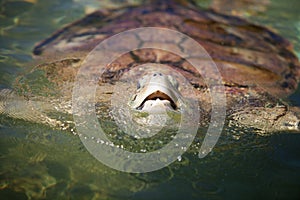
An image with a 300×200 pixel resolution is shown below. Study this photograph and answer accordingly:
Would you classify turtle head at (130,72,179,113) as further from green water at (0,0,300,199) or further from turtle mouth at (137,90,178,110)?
green water at (0,0,300,199)

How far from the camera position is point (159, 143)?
2.34 metres

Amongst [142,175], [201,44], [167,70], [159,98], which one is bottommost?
[142,175]

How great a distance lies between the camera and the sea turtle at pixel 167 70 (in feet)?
8.57

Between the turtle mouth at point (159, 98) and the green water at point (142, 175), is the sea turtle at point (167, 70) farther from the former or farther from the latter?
the green water at point (142, 175)

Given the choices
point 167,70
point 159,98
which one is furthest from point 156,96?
point 167,70

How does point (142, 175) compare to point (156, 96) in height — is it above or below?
below

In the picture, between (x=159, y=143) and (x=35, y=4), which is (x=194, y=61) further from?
(x=35, y=4)

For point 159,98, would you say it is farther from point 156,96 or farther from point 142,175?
point 142,175

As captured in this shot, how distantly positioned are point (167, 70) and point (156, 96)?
548 millimetres

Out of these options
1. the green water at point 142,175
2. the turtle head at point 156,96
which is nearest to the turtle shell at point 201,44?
the turtle head at point 156,96

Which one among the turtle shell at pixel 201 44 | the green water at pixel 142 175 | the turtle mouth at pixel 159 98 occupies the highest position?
the turtle shell at pixel 201 44

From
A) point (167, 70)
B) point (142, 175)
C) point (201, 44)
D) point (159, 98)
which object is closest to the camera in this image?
point (142, 175)

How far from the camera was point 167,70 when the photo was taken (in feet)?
9.90

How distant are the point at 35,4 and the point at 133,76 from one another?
2.85 metres
